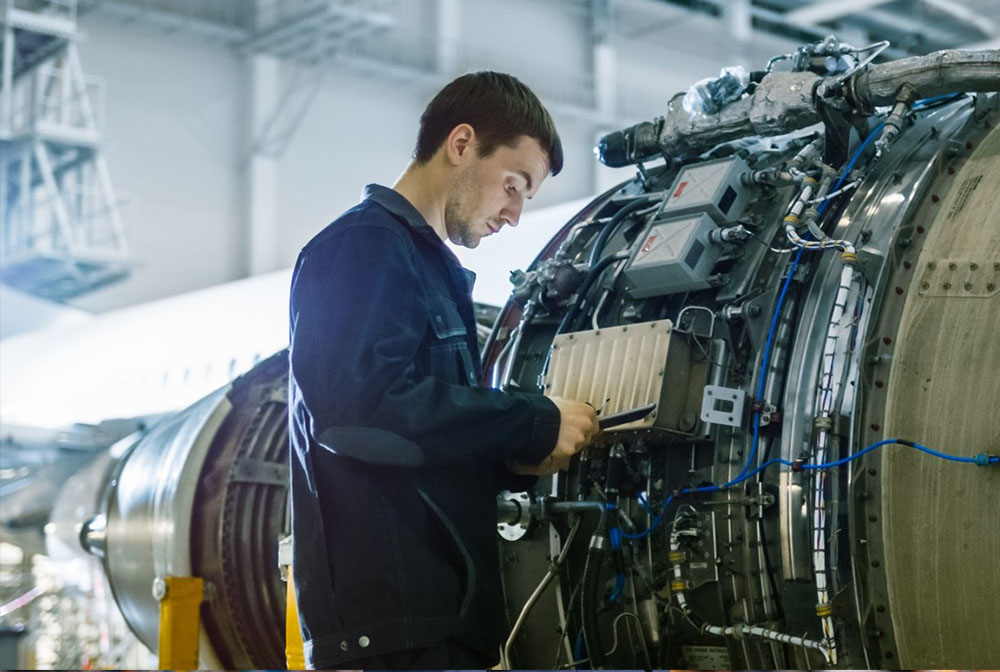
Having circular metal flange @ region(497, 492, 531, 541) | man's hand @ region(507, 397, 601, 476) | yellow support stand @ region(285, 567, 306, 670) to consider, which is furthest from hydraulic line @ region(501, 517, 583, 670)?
man's hand @ region(507, 397, 601, 476)

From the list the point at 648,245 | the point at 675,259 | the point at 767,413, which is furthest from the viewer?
the point at 648,245

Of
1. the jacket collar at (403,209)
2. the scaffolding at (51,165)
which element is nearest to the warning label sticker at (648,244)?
the jacket collar at (403,209)

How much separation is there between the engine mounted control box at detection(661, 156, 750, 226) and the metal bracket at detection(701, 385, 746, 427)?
1.75ft

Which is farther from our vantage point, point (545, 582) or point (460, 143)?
point (545, 582)

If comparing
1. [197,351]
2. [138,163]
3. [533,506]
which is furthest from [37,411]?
[533,506]

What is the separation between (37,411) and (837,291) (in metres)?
9.39

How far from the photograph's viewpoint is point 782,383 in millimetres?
2938

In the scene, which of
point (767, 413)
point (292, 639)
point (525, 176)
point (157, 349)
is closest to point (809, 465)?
point (767, 413)

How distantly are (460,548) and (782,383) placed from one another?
3.43ft

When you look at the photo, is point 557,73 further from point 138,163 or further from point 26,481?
point 26,481

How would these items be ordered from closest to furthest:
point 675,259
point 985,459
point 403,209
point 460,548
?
point 460,548, point 403,209, point 985,459, point 675,259

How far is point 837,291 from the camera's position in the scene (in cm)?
291

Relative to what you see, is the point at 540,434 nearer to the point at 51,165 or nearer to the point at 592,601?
the point at 592,601

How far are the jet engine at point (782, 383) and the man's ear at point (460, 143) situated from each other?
2.65 ft
